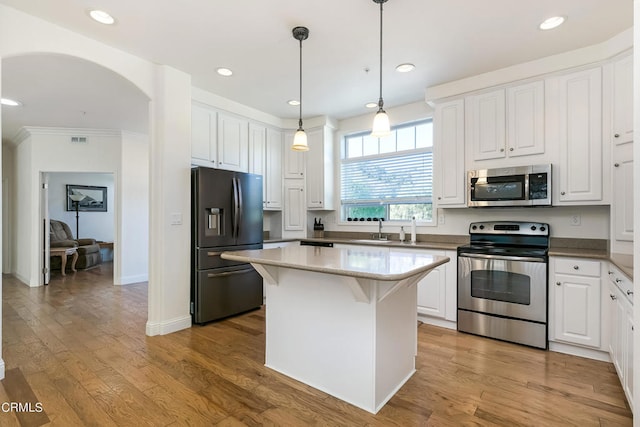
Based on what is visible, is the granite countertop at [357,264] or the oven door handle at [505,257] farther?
the oven door handle at [505,257]

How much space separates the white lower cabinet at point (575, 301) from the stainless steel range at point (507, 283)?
7 centimetres

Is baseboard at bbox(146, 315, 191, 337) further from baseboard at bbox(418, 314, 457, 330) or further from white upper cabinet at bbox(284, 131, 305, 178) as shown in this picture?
baseboard at bbox(418, 314, 457, 330)

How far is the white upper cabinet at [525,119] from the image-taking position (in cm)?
310

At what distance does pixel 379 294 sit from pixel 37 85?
4.44m

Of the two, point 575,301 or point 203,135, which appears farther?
point 203,135

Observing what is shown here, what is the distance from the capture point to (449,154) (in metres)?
3.64

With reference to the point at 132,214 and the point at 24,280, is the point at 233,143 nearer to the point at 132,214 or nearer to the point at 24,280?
the point at 132,214

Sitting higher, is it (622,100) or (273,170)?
(622,100)

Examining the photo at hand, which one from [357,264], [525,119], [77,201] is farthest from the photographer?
[77,201]

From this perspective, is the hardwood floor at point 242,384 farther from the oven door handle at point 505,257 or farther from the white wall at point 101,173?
the white wall at point 101,173

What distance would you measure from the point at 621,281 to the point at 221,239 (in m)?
3.44

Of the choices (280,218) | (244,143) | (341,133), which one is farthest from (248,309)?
(341,133)

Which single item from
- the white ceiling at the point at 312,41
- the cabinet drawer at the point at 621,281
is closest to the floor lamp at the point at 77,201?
the white ceiling at the point at 312,41

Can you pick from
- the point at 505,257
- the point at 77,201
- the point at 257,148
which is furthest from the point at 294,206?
the point at 77,201
